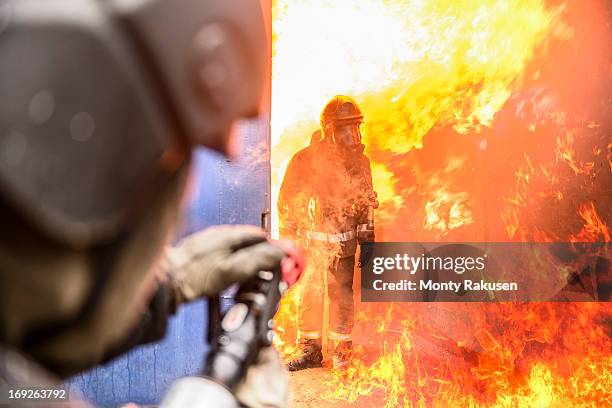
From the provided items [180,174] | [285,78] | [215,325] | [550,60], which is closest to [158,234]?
[180,174]

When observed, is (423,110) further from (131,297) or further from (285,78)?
(131,297)

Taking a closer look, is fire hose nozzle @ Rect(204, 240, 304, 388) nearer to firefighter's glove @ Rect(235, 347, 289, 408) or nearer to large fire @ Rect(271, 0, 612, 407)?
firefighter's glove @ Rect(235, 347, 289, 408)

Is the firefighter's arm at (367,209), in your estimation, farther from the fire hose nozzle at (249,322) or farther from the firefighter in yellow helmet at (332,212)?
the fire hose nozzle at (249,322)

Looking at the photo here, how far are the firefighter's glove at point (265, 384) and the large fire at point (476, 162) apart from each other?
8.86ft

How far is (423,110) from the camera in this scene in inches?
151

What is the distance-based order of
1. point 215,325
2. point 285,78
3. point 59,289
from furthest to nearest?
point 285,78
point 215,325
point 59,289

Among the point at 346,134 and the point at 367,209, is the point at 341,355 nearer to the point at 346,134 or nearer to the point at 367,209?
the point at 367,209

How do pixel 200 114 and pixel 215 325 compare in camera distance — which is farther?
pixel 215 325

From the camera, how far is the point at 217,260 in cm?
121

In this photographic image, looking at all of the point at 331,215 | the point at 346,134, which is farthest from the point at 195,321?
the point at 346,134

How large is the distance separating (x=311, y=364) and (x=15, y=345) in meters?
3.40

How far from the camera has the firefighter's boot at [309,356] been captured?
12.3 feet

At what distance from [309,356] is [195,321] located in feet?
2.54

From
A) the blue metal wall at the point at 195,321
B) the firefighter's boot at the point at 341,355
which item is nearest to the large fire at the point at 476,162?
the firefighter's boot at the point at 341,355
